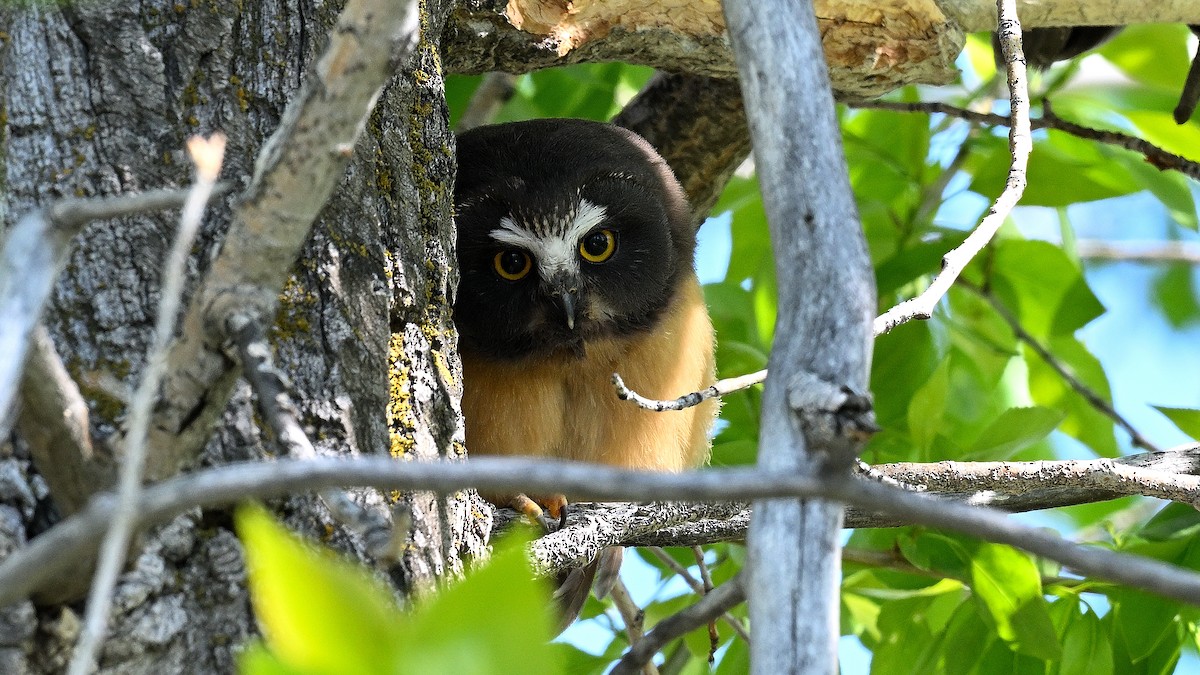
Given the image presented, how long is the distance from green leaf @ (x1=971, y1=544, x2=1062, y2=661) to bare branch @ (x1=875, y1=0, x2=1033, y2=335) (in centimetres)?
111

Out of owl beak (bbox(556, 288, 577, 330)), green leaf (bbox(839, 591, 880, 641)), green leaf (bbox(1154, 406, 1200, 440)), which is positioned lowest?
green leaf (bbox(839, 591, 880, 641))

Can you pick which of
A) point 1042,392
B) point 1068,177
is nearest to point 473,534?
point 1068,177

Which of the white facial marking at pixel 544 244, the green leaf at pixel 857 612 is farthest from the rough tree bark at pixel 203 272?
the green leaf at pixel 857 612

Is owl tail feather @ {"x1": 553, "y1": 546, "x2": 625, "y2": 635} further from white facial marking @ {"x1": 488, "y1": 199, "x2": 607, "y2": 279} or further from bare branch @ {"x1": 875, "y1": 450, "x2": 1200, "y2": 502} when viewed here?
bare branch @ {"x1": 875, "y1": 450, "x2": 1200, "y2": 502}

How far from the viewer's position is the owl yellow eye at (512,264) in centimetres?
375

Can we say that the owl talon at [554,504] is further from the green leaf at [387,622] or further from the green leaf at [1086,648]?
the green leaf at [387,622]

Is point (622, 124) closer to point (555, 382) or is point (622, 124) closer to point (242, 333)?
point (555, 382)

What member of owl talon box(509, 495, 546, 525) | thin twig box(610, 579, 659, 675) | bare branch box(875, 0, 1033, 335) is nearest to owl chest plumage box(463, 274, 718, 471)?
thin twig box(610, 579, 659, 675)

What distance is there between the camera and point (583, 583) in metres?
3.68

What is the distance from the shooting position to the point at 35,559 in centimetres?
117

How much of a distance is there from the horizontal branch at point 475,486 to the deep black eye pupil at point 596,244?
2.68m

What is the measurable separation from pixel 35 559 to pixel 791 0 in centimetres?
123

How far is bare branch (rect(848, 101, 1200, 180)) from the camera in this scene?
3529 mm

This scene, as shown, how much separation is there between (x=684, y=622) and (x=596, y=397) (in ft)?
7.62
